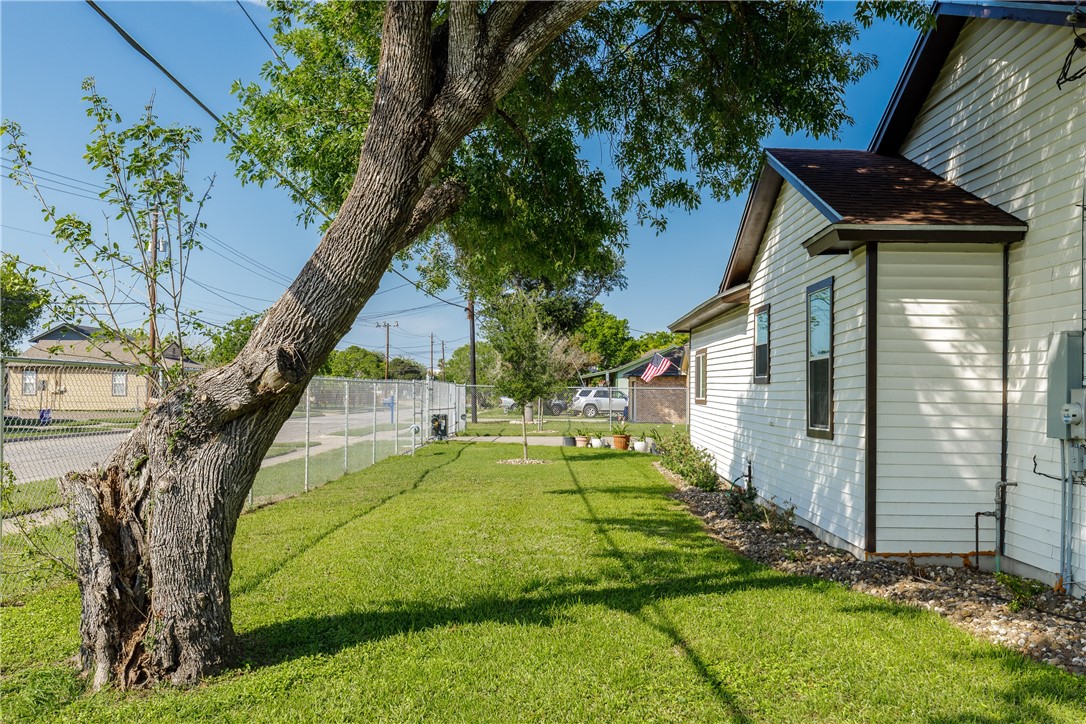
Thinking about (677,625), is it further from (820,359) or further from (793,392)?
(793,392)

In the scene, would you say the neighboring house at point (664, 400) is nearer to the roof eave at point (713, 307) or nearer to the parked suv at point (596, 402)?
the parked suv at point (596, 402)

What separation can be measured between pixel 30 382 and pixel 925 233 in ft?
24.6

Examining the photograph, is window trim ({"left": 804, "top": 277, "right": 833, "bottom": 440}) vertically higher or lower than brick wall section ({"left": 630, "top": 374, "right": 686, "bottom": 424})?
higher

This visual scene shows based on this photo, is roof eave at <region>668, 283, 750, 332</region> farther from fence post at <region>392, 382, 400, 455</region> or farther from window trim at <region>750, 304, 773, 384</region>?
fence post at <region>392, 382, 400, 455</region>

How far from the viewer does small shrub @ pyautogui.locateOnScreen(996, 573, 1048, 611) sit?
5.09 m

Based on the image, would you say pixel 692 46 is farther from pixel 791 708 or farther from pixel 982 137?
pixel 791 708

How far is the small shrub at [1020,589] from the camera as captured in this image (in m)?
5.09

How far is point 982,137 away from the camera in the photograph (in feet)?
22.2

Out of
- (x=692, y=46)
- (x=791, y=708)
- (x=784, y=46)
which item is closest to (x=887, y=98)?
(x=784, y=46)

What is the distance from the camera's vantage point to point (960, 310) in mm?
6305

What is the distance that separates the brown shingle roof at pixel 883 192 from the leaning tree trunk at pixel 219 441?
4.03 meters

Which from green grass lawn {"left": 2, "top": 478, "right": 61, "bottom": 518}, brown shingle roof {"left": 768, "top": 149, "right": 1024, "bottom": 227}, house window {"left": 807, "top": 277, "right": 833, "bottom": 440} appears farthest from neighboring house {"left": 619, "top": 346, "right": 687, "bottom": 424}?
green grass lawn {"left": 2, "top": 478, "right": 61, "bottom": 518}

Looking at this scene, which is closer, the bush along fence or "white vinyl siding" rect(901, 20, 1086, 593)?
the bush along fence

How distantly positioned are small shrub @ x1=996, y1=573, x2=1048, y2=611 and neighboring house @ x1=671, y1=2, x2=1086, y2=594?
0.14 m
